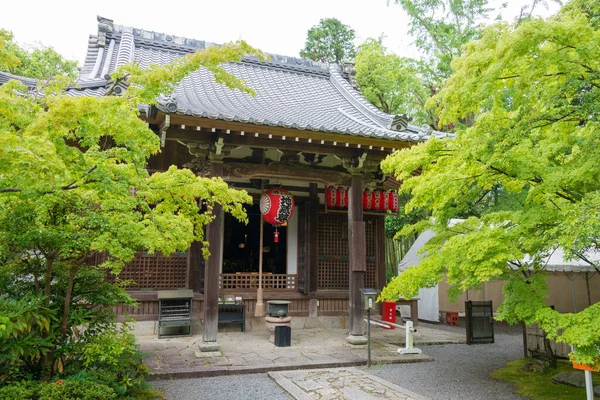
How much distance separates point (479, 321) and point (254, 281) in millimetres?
5782

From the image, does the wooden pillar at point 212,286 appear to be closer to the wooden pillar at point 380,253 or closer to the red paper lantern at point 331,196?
the red paper lantern at point 331,196

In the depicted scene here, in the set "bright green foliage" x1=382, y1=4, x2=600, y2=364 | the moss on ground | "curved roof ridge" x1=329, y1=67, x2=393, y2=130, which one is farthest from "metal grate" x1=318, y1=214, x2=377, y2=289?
"bright green foliage" x1=382, y1=4, x2=600, y2=364

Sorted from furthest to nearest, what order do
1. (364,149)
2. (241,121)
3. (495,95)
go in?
(364,149), (241,121), (495,95)

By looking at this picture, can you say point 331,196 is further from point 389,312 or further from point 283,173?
point 389,312

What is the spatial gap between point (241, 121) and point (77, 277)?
3.69m

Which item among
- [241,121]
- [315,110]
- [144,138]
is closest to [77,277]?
[144,138]

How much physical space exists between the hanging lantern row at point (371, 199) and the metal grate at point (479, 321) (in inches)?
129

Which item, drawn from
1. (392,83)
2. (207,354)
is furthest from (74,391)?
(392,83)

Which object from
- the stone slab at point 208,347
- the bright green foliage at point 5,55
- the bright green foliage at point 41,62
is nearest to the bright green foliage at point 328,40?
the bright green foliage at point 41,62

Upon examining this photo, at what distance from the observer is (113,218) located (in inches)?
185

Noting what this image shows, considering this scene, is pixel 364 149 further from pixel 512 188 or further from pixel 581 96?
pixel 581 96

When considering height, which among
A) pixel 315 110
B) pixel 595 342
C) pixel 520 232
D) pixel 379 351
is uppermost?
pixel 315 110

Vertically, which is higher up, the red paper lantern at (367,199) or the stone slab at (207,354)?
the red paper lantern at (367,199)

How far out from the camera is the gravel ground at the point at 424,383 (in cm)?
583
